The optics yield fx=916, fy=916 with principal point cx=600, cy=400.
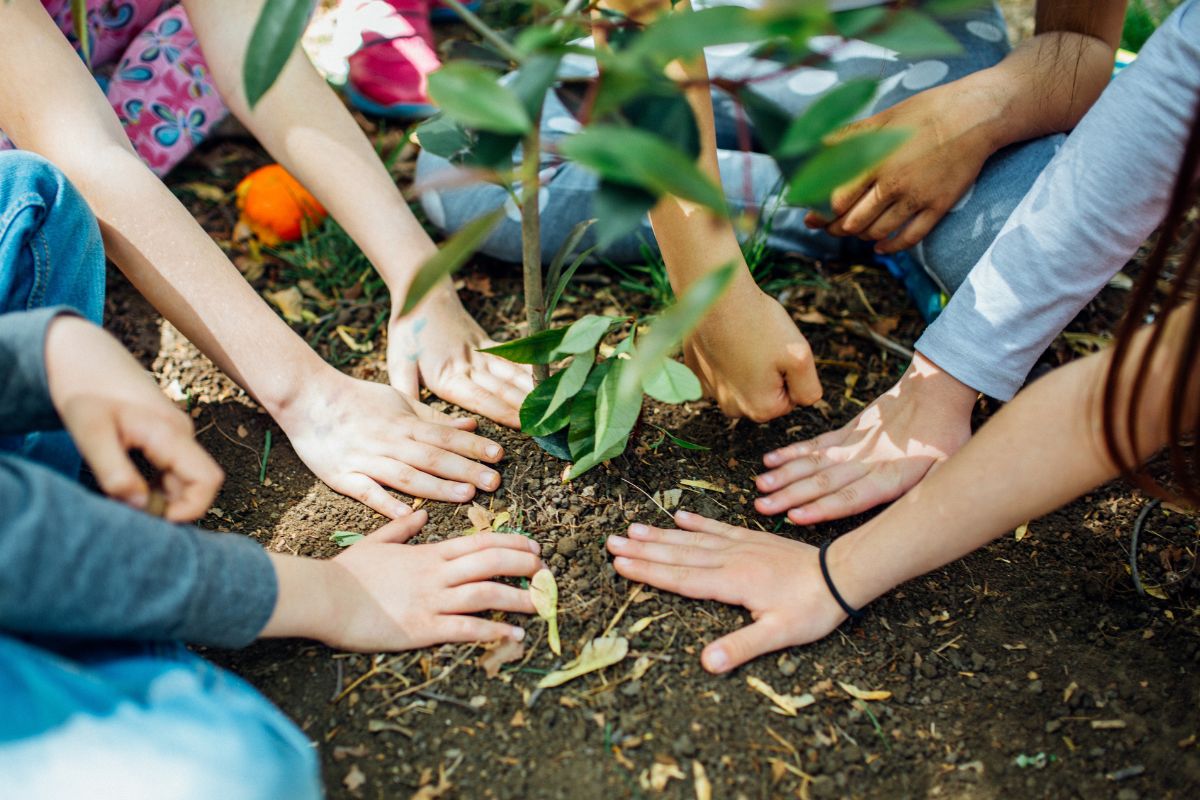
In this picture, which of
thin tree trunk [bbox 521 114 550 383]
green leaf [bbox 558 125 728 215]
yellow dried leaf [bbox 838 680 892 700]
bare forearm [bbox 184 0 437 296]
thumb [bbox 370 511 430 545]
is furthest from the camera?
bare forearm [bbox 184 0 437 296]

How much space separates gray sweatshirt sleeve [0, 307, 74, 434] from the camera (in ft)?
2.92

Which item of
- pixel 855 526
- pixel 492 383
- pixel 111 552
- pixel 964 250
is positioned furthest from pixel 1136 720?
pixel 111 552

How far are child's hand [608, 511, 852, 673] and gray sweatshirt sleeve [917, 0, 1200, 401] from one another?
1.29 ft

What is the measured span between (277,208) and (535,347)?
891 millimetres

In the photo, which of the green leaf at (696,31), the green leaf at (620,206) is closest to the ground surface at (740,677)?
the green leaf at (620,206)

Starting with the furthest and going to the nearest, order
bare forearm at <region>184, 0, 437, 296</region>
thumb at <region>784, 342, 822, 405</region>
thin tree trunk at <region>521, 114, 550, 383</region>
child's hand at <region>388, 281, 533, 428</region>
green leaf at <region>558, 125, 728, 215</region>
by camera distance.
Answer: bare forearm at <region>184, 0, 437, 296</region>
child's hand at <region>388, 281, 533, 428</region>
thumb at <region>784, 342, 822, 405</region>
thin tree trunk at <region>521, 114, 550, 383</region>
green leaf at <region>558, 125, 728, 215</region>

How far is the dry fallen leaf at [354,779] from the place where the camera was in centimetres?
98

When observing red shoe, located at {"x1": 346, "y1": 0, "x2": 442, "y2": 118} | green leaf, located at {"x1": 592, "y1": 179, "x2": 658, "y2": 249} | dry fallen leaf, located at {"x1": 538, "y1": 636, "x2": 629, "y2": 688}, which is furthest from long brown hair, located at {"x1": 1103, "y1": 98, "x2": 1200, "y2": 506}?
red shoe, located at {"x1": 346, "y1": 0, "x2": 442, "y2": 118}

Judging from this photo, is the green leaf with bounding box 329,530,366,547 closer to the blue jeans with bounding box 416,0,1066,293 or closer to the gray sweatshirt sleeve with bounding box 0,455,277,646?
the gray sweatshirt sleeve with bounding box 0,455,277,646

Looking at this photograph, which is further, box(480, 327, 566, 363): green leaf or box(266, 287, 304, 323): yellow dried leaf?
box(266, 287, 304, 323): yellow dried leaf

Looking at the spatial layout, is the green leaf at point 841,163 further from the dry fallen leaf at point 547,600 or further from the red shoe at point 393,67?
the red shoe at point 393,67

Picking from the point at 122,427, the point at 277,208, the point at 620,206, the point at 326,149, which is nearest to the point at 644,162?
the point at 620,206

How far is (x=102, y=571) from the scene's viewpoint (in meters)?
0.83

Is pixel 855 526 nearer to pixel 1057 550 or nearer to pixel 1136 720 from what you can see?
pixel 1057 550
